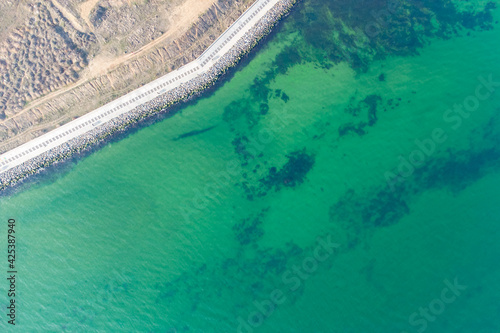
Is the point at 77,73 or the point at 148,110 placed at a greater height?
the point at 77,73

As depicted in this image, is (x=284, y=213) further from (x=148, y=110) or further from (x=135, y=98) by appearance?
(x=135, y=98)

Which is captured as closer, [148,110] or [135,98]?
[135,98]

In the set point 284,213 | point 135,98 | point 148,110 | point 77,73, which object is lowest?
point 284,213

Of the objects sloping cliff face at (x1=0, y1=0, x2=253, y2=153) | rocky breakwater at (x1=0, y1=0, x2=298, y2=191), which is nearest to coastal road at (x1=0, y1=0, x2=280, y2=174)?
rocky breakwater at (x1=0, y1=0, x2=298, y2=191)

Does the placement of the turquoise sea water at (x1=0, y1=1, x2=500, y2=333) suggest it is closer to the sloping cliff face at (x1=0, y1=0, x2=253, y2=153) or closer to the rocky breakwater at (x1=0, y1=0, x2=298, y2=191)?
the rocky breakwater at (x1=0, y1=0, x2=298, y2=191)

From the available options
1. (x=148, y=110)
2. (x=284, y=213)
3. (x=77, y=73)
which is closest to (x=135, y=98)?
(x=148, y=110)

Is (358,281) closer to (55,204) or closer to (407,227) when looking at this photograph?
(407,227)

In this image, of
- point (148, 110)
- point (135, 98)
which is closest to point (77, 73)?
point (135, 98)
